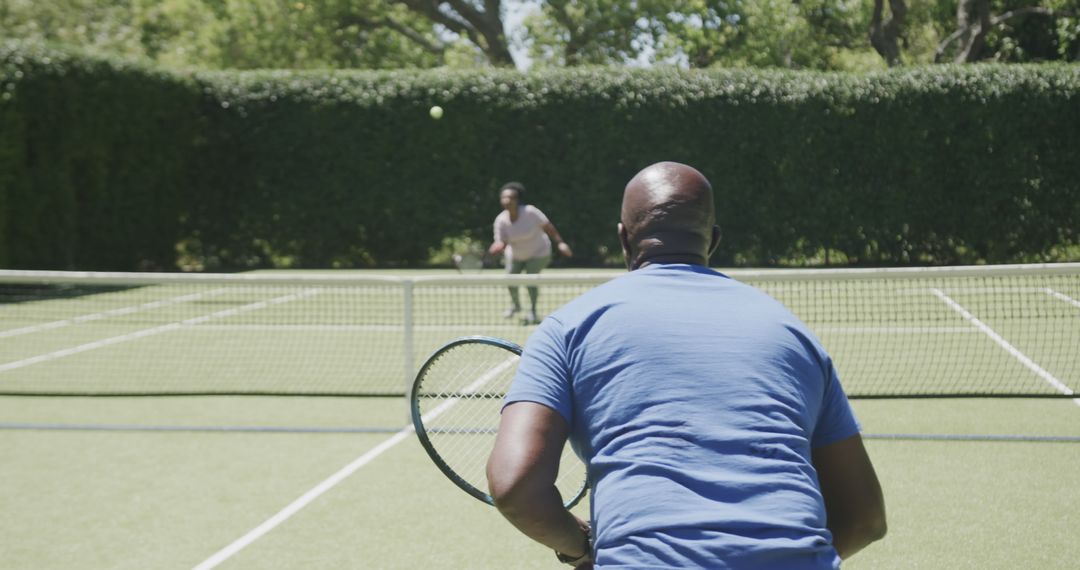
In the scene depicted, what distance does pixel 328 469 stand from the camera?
A: 23.6ft

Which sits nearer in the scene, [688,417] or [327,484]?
[688,417]

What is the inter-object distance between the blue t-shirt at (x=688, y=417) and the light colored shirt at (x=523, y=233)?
37.6 feet

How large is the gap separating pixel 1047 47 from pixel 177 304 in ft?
85.8

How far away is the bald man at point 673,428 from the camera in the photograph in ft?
7.20

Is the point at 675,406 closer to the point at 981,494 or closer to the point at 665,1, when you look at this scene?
the point at 981,494

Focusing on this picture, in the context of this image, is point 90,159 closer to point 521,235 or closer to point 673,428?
point 521,235

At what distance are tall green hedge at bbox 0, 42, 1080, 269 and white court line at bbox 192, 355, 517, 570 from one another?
13.2 meters

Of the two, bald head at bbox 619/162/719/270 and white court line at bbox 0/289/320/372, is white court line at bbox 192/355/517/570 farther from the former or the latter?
white court line at bbox 0/289/320/372

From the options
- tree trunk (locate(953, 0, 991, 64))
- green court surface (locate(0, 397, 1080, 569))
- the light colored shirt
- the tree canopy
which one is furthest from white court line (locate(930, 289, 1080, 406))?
the tree canopy

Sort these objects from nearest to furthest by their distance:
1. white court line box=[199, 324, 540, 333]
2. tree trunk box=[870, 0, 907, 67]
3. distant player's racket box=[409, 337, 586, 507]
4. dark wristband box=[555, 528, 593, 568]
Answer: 1. dark wristband box=[555, 528, 593, 568]
2. distant player's racket box=[409, 337, 586, 507]
3. white court line box=[199, 324, 540, 333]
4. tree trunk box=[870, 0, 907, 67]

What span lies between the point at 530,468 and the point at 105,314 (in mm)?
14545

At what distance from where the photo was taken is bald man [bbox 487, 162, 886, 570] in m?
2.20

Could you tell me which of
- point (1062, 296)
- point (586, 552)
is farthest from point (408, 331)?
point (1062, 296)

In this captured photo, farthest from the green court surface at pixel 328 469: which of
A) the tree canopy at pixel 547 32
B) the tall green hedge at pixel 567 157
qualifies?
the tree canopy at pixel 547 32
